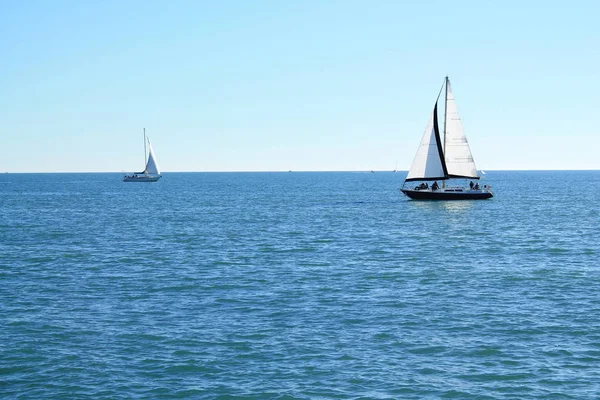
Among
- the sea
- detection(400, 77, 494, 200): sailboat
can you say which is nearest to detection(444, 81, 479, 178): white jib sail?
detection(400, 77, 494, 200): sailboat

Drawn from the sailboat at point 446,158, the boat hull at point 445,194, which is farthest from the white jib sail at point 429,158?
the boat hull at point 445,194

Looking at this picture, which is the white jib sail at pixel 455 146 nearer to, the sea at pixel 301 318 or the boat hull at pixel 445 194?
the boat hull at pixel 445 194

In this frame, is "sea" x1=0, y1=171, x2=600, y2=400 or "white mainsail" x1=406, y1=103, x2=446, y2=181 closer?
"sea" x1=0, y1=171, x2=600, y2=400

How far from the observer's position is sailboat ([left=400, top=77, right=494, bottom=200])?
3767 inches

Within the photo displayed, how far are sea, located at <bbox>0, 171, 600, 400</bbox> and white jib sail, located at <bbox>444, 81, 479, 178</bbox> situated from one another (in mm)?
38328

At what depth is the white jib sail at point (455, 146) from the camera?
96375mm

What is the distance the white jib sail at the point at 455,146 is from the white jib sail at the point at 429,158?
139cm

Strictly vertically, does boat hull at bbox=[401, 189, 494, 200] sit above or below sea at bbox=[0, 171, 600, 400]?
above

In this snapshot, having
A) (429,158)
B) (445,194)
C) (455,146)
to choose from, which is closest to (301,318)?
(445,194)

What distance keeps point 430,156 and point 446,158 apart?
2230 millimetres

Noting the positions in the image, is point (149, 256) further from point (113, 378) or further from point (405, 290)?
point (113, 378)

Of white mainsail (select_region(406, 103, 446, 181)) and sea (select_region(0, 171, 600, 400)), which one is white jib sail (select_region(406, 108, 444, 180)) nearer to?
white mainsail (select_region(406, 103, 446, 181))

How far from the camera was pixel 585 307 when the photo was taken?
3014cm

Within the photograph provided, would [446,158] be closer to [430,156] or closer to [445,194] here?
[430,156]
